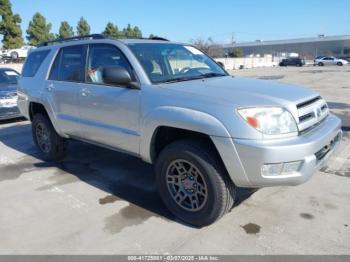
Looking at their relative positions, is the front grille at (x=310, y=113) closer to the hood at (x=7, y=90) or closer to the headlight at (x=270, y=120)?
the headlight at (x=270, y=120)

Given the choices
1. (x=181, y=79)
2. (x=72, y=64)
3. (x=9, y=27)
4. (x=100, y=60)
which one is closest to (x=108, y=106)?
(x=100, y=60)

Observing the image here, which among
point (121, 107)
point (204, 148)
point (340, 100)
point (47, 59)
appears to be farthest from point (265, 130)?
point (340, 100)

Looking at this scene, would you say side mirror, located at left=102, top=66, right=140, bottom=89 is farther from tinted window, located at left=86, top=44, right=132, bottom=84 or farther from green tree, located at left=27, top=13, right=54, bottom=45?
green tree, located at left=27, top=13, right=54, bottom=45

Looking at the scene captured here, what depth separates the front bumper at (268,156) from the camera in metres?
2.97

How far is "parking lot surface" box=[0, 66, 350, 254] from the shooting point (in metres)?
3.21

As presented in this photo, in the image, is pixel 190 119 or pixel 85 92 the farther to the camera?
pixel 85 92

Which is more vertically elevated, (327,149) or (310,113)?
(310,113)

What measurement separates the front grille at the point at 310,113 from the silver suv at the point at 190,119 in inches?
0.5

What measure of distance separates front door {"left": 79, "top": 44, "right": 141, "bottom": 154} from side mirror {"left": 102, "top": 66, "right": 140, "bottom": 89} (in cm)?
8

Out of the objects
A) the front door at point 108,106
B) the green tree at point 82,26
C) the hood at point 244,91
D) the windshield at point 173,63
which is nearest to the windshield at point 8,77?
the front door at point 108,106

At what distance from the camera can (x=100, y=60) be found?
447 cm

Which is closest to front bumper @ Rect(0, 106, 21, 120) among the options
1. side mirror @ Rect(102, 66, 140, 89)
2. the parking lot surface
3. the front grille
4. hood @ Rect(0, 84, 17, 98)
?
hood @ Rect(0, 84, 17, 98)

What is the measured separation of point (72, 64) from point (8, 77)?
21.5 ft

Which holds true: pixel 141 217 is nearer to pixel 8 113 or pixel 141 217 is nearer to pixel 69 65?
pixel 69 65
